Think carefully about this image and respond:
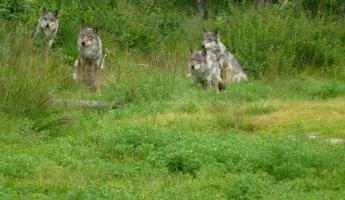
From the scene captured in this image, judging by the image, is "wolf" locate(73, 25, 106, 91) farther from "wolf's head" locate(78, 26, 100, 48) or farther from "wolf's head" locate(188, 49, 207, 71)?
"wolf's head" locate(188, 49, 207, 71)

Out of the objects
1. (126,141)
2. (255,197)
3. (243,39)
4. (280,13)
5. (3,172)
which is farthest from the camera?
(280,13)

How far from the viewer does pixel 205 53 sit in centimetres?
1602

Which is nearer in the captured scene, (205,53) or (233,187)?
(233,187)

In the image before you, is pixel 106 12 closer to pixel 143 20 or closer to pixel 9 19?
pixel 143 20

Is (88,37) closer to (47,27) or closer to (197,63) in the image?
(47,27)

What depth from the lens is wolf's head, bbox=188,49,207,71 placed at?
614 inches

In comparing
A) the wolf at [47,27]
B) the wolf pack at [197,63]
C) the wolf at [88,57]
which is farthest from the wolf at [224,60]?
the wolf at [47,27]

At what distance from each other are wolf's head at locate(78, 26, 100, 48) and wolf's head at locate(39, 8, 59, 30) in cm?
163

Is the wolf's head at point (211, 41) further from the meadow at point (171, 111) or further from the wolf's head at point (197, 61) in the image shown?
the wolf's head at point (197, 61)

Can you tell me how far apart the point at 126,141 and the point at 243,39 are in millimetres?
8685

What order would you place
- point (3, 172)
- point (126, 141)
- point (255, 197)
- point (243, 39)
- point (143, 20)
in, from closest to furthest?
point (255, 197) → point (3, 172) → point (126, 141) → point (243, 39) → point (143, 20)

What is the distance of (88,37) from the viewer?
53.1 feet

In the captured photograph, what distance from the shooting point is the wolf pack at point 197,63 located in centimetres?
A: 1579

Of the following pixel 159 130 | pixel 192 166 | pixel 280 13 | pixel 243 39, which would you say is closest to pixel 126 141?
pixel 159 130
